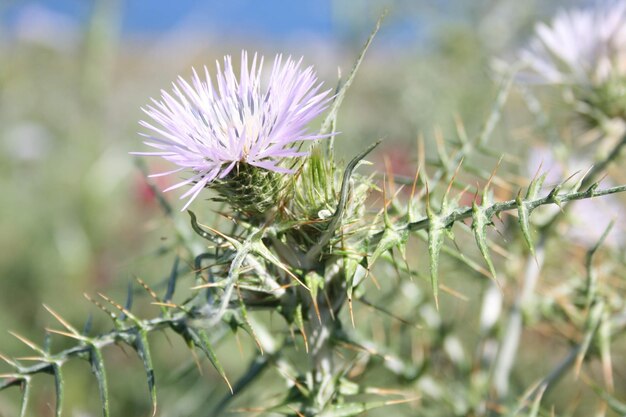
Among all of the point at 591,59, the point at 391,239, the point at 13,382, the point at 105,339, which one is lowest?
the point at 13,382

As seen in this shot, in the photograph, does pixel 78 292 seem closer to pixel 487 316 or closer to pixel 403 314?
pixel 403 314

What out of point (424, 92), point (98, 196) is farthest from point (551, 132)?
point (424, 92)

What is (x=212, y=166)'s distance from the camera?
0.89 metres

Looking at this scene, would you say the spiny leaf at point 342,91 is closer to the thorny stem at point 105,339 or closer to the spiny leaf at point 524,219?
the spiny leaf at point 524,219

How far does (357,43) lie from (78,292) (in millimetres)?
2883

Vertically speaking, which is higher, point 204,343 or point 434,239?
point 434,239

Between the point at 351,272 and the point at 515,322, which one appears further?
the point at 515,322

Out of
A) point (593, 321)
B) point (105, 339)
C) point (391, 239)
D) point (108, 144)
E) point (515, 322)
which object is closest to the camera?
point (391, 239)

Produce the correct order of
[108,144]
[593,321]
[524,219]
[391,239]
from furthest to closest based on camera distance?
[108,144] → [593,321] → [391,239] → [524,219]

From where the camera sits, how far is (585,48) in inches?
65.0

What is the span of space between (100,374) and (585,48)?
140cm

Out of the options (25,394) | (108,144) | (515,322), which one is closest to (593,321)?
(515,322)

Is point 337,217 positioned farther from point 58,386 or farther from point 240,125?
point 58,386

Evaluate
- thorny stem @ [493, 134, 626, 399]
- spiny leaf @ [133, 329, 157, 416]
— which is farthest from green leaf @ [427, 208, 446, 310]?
thorny stem @ [493, 134, 626, 399]
